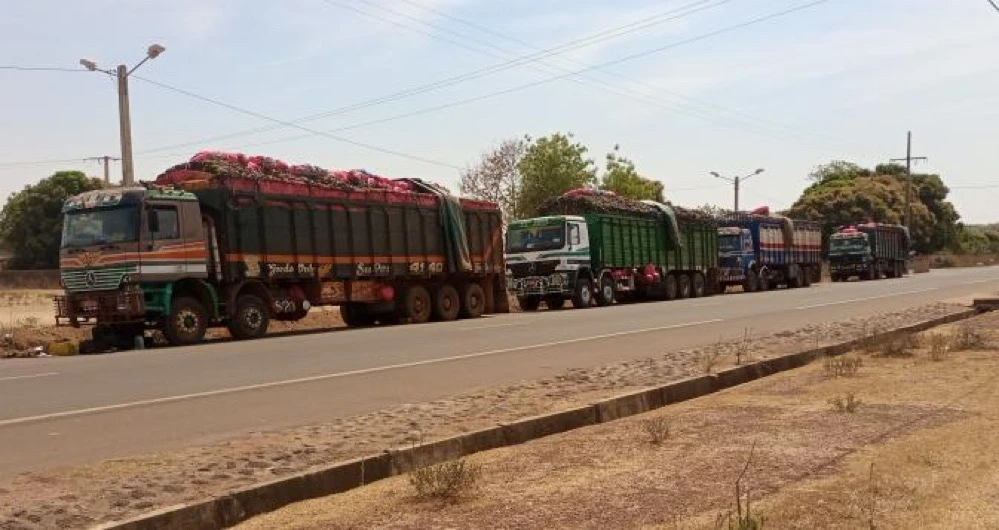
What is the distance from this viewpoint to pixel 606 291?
3162cm

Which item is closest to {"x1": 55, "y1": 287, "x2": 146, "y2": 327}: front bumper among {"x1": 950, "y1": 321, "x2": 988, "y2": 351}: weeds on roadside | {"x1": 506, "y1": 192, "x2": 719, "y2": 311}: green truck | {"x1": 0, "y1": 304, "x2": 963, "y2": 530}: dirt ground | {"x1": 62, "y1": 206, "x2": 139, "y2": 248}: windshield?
{"x1": 62, "y1": 206, "x2": 139, "y2": 248}: windshield

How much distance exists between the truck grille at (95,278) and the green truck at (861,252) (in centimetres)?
4226

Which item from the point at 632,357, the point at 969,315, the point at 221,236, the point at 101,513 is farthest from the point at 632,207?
the point at 101,513

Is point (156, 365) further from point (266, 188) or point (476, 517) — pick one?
point (476, 517)

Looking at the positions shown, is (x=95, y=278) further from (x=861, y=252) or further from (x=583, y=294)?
(x=861, y=252)

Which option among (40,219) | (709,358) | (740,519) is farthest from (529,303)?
(40,219)

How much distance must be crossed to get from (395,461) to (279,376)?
239 inches

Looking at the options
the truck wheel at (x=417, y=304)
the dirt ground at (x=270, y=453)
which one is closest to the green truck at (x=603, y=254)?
the truck wheel at (x=417, y=304)

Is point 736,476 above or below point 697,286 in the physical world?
below

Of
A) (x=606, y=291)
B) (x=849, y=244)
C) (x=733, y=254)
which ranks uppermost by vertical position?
(x=849, y=244)

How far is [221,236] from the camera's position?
1988cm

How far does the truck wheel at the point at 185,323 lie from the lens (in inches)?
733

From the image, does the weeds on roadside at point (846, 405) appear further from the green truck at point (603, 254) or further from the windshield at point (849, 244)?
the windshield at point (849, 244)

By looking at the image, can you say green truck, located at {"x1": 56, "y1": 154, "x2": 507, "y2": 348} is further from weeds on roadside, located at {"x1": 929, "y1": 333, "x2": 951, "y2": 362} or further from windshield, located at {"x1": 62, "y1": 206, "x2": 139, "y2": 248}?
weeds on roadside, located at {"x1": 929, "y1": 333, "x2": 951, "y2": 362}
